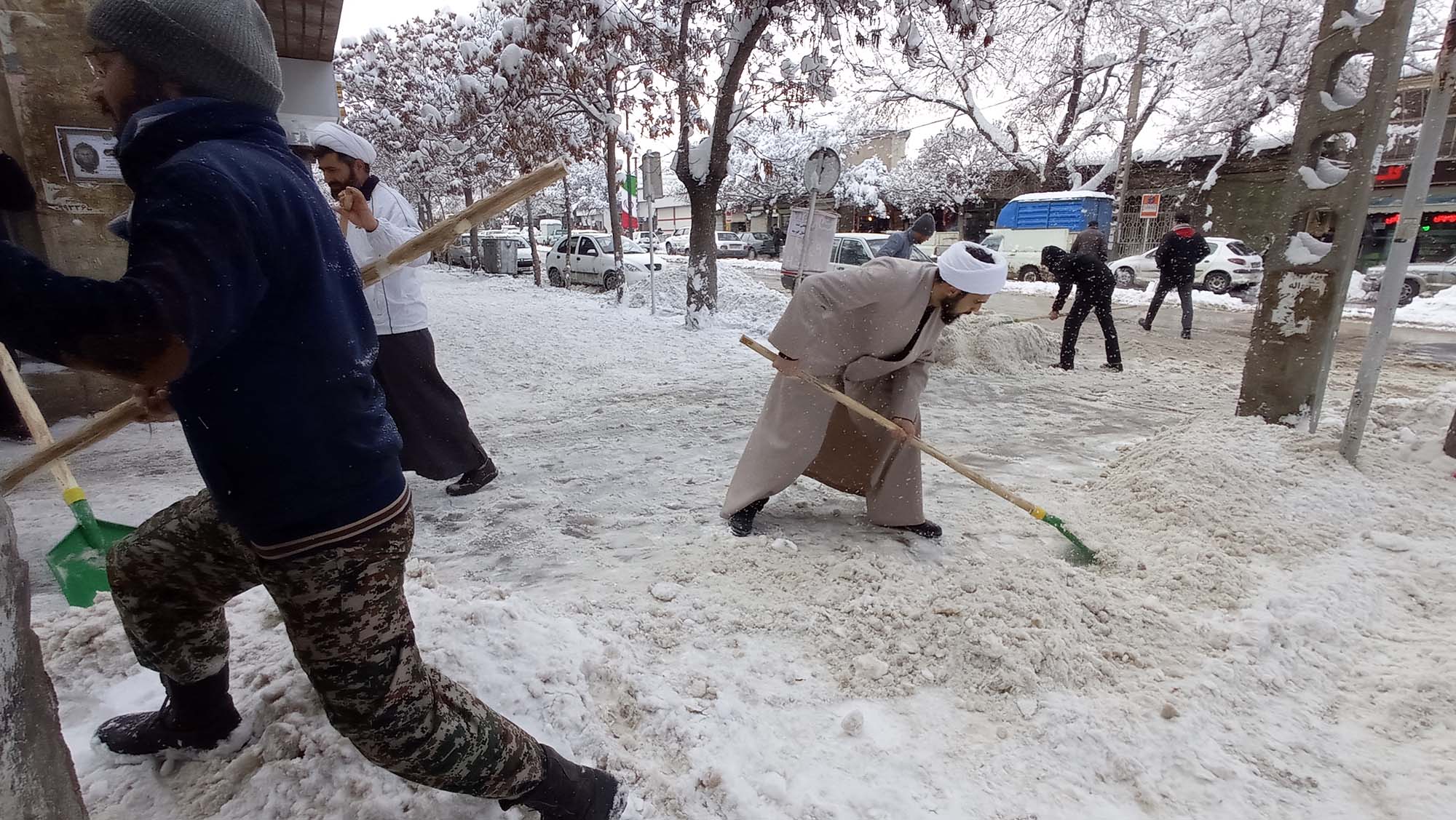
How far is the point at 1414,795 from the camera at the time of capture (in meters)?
1.87

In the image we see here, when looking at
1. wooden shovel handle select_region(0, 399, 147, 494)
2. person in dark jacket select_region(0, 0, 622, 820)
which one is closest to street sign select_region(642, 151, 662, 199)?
wooden shovel handle select_region(0, 399, 147, 494)

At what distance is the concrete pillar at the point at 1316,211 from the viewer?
398 cm

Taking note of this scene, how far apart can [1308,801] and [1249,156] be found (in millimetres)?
26595

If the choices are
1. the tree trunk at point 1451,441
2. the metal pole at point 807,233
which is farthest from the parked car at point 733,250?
the tree trunk at point 1451,441

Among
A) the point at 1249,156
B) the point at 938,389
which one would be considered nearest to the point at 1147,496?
the point at 938,389

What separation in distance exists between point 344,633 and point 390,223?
2.45 meters

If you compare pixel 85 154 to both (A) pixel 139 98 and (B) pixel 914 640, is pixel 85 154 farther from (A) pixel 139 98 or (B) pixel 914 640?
(B) pixel 914 640

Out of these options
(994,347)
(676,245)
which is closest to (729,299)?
(994,347)

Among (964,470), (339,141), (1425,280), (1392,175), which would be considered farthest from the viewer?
(1392,175)

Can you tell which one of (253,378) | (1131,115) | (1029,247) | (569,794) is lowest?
(569,794)

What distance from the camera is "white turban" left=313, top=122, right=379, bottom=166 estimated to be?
2.93 metres

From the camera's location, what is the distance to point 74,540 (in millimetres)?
2543

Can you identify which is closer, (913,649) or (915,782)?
(915,782)

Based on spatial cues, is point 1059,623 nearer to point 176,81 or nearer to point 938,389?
point 176,81
